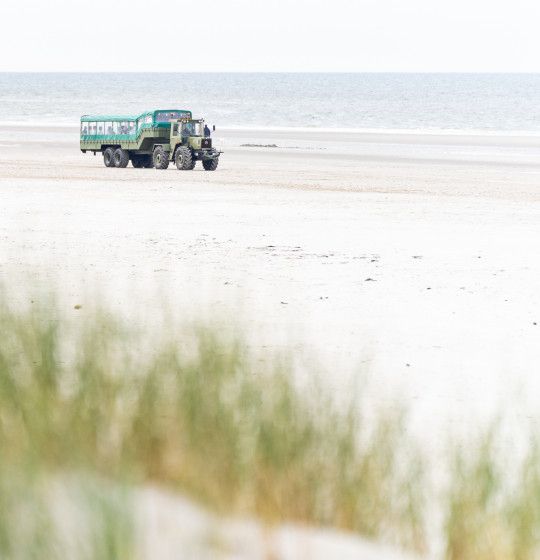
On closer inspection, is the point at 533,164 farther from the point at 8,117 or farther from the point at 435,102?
the point at 435,102

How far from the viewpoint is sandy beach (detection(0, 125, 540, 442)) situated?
27.2 feet

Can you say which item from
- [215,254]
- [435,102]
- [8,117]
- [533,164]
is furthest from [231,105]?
[215,254]

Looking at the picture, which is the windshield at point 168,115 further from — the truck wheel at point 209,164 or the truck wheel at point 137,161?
the truck wheel at point 209,164

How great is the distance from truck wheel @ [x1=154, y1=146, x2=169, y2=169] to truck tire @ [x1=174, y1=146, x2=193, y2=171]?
35 cm

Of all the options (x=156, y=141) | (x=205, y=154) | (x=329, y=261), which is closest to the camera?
(x=329, y=261)

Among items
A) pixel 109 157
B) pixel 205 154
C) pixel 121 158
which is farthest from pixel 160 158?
pixel 109 157

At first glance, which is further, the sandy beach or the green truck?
the green truck

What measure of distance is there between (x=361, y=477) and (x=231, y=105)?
Result: 124348 mm

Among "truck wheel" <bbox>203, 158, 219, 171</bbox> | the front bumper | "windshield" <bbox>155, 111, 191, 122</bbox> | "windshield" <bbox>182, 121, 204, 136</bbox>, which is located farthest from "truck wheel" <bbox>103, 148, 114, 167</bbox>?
"truck wheel" <bbox>203, 158, 219, 171</bbox>

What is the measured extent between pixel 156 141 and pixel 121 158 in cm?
123

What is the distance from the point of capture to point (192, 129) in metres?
34.7

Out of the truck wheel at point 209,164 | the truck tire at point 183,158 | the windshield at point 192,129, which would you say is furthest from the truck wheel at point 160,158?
the truck wheel at point 209,164

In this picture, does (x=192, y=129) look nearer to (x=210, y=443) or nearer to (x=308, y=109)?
(x=210, y=443)

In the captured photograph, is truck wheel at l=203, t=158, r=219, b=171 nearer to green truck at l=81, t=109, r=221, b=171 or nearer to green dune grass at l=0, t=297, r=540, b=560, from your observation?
green truck at l=81, t=109, r=221, b=171
